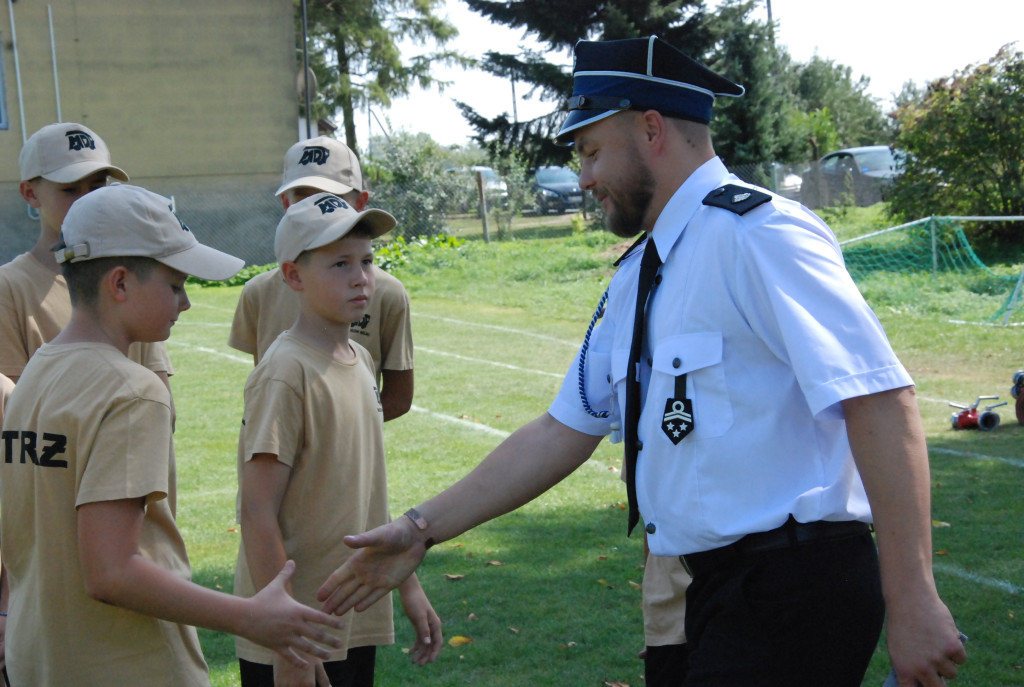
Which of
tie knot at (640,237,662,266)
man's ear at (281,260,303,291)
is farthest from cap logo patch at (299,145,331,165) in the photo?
tie knot at (640,237,662,266)

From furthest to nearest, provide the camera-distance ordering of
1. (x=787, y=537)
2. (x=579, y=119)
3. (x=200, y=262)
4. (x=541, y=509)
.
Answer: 1. (x=541, y=509)
2. (x=579, y=119)
3. (x=200, y=262)
4. (x=787, y=537)

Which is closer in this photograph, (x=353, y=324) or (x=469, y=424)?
(x=353, y=324)

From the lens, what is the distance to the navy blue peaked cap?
112 inches

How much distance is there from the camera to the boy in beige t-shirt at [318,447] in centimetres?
318

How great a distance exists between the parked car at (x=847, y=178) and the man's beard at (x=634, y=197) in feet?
90.6

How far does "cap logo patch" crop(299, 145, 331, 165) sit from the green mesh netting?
41.6ft

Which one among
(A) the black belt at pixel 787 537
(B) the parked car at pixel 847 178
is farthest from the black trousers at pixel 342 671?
(B) the parked car at pixel 847 178

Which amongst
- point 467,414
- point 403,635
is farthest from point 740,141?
point 403,635

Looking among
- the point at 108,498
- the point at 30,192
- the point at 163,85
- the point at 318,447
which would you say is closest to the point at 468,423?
the point at 30,192

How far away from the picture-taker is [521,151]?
1268 inches

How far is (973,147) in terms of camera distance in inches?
831

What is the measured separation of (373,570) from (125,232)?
3.96 ft

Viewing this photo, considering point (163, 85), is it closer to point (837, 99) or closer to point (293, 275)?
point (293, 275)

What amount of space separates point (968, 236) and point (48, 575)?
73.9ft
